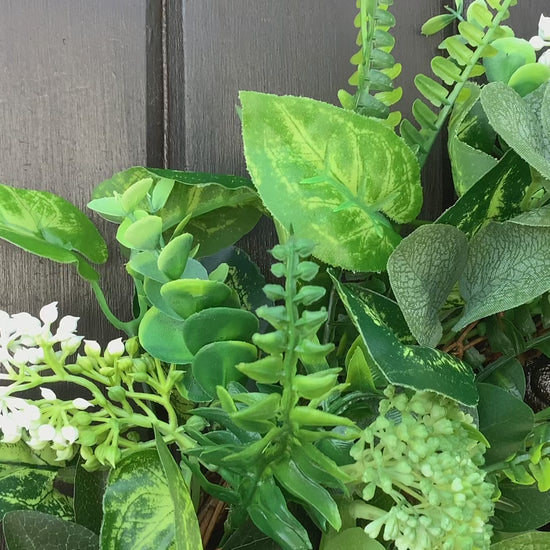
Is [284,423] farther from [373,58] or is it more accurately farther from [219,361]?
[373,58]

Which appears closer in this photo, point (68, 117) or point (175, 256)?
point (175, 256)

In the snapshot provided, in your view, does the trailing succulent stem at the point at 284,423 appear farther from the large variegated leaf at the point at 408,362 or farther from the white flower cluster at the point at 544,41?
the white flower cluster at the point at 544,41

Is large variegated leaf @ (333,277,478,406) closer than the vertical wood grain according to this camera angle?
Yes

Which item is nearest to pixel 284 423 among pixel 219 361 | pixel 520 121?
pixel 219 361

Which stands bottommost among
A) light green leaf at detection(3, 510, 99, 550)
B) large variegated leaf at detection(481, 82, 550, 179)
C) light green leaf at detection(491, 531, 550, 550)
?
light green leaf at detection(491, 531, 550, 550)

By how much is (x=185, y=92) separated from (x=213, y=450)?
246 mm

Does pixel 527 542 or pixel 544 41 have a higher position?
pixel 544 41

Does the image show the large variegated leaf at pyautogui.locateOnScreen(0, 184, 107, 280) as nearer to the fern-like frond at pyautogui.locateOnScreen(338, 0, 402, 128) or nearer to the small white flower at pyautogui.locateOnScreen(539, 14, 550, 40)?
the fern-like frond at pyautogui.locateOnScreen(338, 0, 402, 128)

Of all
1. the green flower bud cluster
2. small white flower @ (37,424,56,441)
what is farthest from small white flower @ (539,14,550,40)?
small white flower @ (37,424,56,441)

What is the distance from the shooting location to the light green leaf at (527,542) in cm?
29

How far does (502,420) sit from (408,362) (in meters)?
0.08

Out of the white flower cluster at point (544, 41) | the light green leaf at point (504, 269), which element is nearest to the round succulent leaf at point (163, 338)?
the light green leaf at point (504, 269)

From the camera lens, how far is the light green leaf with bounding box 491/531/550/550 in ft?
0.96

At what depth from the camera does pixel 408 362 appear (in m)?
0.23
